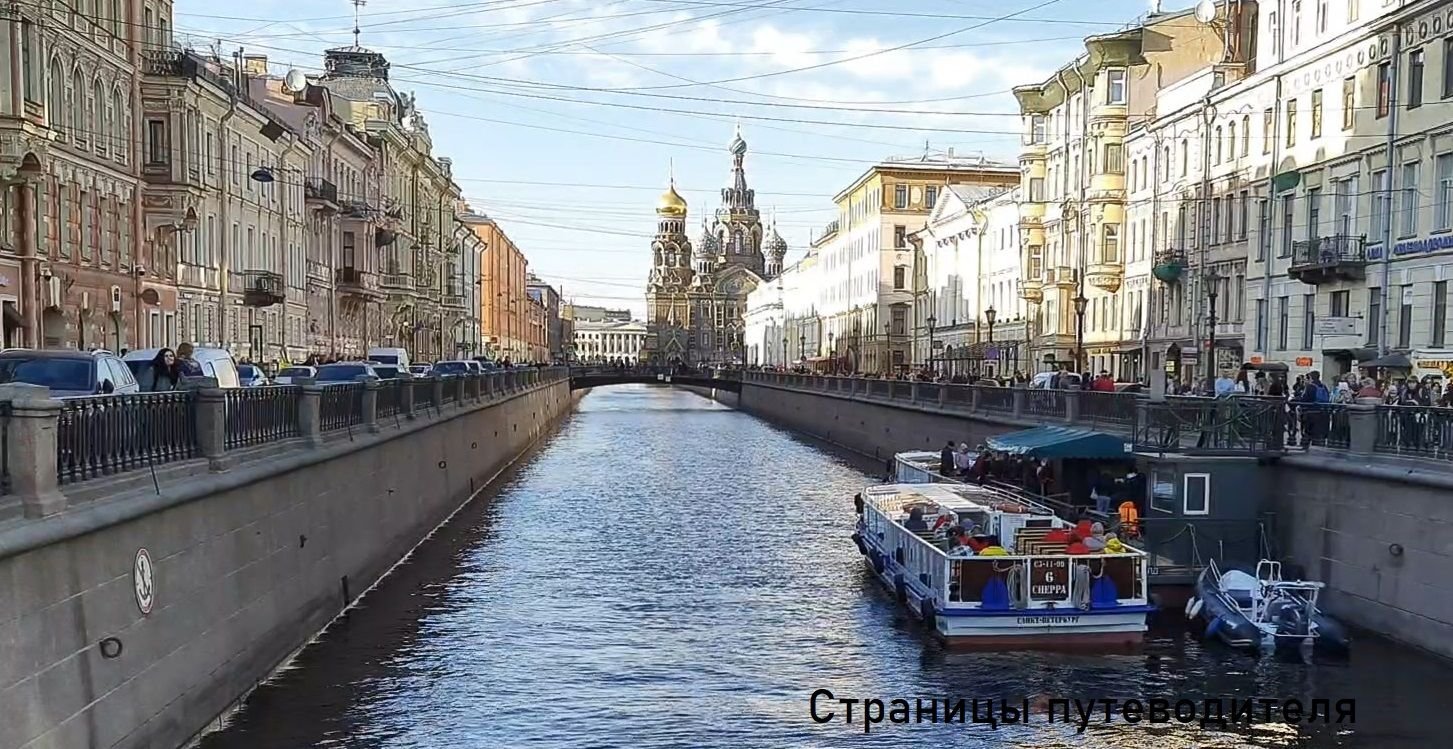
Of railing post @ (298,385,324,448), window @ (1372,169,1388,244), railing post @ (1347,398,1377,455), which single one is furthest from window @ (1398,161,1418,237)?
railing post @ (298,385,324,448)

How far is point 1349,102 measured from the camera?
39438 millimetres

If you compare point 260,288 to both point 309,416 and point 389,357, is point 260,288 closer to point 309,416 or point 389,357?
point 389,357

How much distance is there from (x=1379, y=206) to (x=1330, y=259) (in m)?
2.21

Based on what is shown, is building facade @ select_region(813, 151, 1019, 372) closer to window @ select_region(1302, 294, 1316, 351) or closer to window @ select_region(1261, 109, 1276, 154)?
window @ select_region(1261, 109, 1276, 154)

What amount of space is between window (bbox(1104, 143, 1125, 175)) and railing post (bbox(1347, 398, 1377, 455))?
131ft

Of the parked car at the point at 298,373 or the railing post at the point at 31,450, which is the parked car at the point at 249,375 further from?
the railing post at the point at 31,450

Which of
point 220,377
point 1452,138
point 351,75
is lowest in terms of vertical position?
point 220,377

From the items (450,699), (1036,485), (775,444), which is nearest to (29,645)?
(450,699)

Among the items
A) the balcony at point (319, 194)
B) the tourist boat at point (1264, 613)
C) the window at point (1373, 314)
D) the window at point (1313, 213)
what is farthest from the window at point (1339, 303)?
the balcony at point (319, 194)

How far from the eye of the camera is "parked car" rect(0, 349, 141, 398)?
739 inches

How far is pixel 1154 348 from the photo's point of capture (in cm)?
5475

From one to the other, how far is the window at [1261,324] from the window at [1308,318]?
8.73ft

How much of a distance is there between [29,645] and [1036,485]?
21834mm

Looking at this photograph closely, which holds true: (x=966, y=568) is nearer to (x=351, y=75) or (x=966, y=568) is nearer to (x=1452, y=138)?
(x=1452, y=138)
